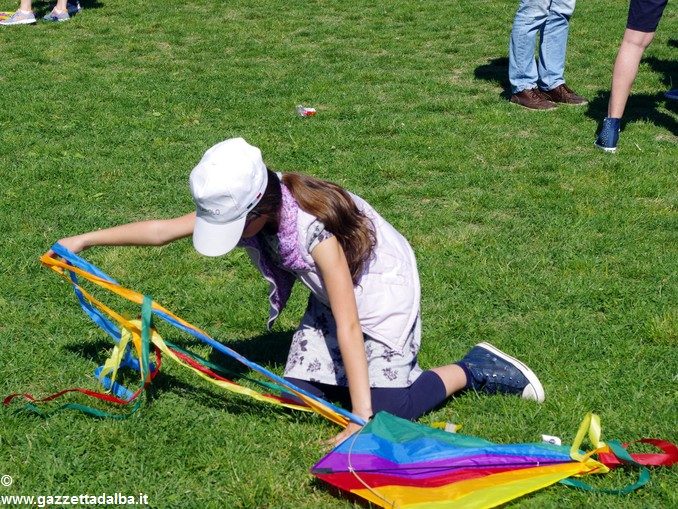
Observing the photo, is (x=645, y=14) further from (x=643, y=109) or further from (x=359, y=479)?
(x=359, y=479)

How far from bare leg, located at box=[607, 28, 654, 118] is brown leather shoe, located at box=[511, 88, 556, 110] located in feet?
3.27

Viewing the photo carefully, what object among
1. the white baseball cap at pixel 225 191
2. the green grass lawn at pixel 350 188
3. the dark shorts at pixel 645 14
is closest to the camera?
the white baseball cap at pixel 225 191

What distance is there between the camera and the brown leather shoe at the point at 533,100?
7742 mm

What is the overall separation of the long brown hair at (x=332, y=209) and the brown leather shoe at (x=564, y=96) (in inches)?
188

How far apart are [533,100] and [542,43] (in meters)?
0.54

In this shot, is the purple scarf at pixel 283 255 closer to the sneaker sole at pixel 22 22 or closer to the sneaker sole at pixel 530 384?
the sneaker sole at pixel 530 384

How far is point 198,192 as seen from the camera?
10.4ft

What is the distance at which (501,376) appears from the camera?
3.79 m

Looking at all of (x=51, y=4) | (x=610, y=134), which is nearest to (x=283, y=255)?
(x=610, y=134)

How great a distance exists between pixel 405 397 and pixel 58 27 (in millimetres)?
9360

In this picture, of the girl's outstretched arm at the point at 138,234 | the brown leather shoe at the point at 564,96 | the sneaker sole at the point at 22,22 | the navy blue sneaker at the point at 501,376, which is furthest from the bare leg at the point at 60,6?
the navy blue sneaker at the point at 501,376

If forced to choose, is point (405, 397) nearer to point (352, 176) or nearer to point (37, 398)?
point (37, 398)

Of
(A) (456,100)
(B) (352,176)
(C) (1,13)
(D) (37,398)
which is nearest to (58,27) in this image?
(C) (1,13)

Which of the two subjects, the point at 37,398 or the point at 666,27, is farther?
the point at 666,27
